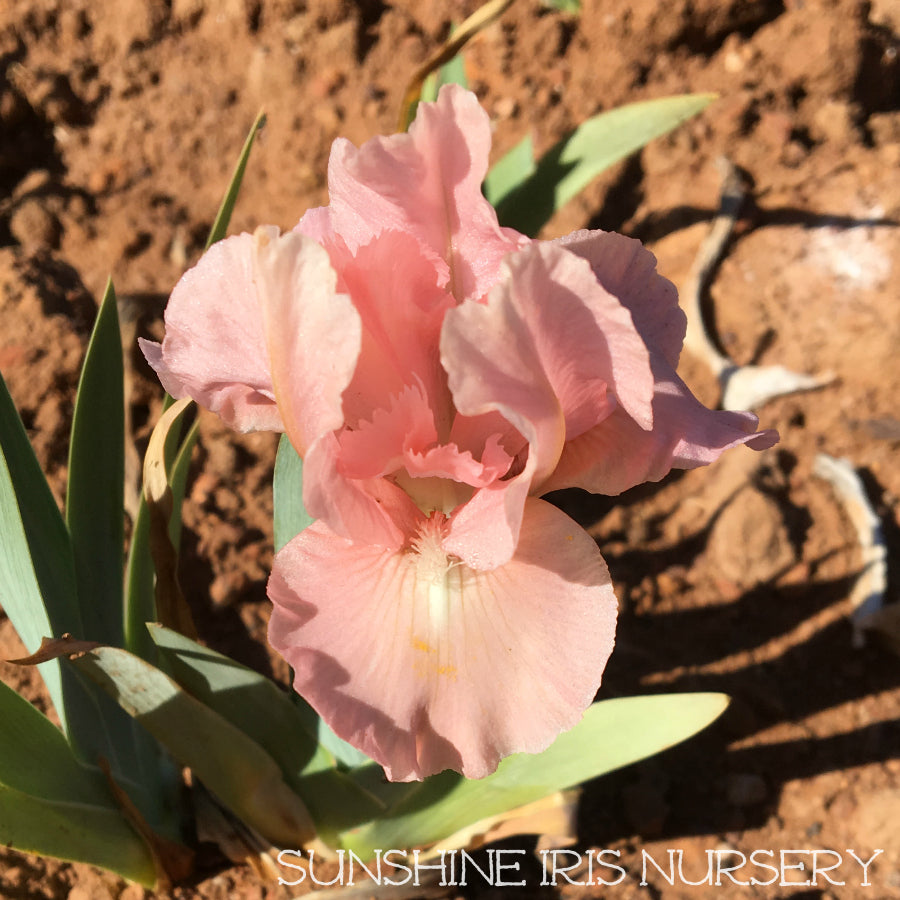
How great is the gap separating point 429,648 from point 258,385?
12.7 inches

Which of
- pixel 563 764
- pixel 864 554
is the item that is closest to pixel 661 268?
pixel 864 554

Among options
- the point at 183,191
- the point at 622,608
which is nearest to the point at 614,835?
the point at 622,608

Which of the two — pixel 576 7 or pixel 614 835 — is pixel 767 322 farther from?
pixel 614 835

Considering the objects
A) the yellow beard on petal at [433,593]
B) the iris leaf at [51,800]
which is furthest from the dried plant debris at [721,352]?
the iris leaf at [51,800]

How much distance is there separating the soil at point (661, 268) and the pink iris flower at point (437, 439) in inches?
34.3

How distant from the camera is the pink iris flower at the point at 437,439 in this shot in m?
0.73

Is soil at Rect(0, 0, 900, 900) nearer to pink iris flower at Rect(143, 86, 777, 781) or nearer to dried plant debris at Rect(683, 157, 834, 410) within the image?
dried plant debris at Rect(683, 157, 834, 410)

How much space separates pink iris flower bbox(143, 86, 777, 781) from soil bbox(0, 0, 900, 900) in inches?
34.3

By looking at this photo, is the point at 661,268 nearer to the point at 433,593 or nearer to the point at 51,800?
the point at 433,593

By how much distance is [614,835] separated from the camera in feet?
5.17

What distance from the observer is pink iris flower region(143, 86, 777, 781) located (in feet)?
2.41

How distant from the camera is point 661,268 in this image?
246cm

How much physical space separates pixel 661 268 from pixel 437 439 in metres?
1.81

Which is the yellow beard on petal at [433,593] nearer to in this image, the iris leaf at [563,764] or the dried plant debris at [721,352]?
the iris leaf at [563,764]
